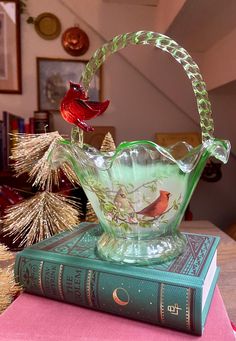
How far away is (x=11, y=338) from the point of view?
0.92ft

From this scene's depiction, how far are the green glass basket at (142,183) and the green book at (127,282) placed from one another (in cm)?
2

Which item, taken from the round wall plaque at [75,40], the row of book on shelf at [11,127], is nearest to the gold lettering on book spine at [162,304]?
the row of book on shelf at [11,127]

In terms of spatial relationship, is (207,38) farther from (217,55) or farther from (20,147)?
(20,147)

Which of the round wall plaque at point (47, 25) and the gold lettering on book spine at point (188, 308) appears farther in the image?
the round wall plaque at point (47, 25)

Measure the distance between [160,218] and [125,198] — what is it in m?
0.05

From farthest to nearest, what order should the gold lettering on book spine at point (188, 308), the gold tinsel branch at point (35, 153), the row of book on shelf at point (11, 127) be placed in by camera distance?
the row of book on shelf at point (11, 127) < the gold tinsel branch at point (35, 153) < the gold lettering on book spine at point (188, 308)

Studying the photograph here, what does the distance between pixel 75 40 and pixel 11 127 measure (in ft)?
1.66

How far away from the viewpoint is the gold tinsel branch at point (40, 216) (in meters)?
0.41

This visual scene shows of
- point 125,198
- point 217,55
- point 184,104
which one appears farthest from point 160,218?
point 184,104

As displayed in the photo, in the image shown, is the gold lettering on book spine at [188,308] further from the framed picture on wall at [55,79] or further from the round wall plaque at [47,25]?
the round wall plaque at [47,25]

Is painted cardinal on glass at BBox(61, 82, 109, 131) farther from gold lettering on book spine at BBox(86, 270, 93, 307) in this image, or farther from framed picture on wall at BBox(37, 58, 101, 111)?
framed picture on wall at BBox(37, 58, 101, 111)

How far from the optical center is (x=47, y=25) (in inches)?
51.9

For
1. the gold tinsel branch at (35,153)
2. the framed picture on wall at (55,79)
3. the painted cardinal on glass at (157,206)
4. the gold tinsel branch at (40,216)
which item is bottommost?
the gold tinsel branch at (40,216)

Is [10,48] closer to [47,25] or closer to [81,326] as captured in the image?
[47,25]
